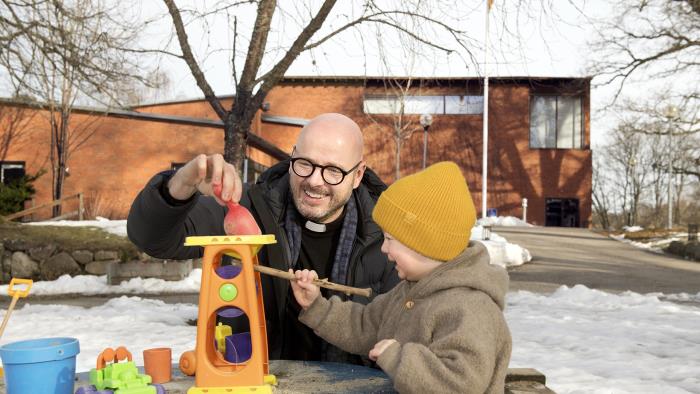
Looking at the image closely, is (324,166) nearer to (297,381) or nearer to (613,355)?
(297,381)

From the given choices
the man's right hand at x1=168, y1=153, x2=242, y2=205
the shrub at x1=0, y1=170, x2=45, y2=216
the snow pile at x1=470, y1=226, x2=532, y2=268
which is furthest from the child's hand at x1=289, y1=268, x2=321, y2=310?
the shrub at x1=0, y1=170, x2=45, y2=216

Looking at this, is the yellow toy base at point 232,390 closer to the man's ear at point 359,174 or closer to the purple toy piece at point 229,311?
the purple toy piece at point 229,311

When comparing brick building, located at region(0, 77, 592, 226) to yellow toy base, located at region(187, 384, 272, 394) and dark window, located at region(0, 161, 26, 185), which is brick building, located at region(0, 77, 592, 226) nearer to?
dark window, located at region(0, 161, 26, 185)

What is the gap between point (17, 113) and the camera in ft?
71.7

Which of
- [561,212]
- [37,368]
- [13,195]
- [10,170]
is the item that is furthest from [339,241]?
[561,212]

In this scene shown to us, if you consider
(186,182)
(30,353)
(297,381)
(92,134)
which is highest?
(92,134)

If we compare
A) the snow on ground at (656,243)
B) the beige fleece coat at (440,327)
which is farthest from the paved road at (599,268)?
the beige fleece coat at (440,327)

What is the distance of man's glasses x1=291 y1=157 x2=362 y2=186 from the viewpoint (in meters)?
2.88

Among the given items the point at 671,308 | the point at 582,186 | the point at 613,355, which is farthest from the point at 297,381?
the point at 582,186

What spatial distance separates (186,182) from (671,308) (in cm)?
781

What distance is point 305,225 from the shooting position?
3139 mm

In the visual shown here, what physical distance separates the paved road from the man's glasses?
8.19m

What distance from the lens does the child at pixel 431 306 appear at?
1737 mm

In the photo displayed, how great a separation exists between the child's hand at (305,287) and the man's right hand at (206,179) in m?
0.33
